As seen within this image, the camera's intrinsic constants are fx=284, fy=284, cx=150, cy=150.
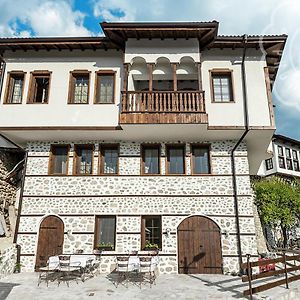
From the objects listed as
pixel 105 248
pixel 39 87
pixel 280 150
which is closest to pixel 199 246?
pixel 105 248

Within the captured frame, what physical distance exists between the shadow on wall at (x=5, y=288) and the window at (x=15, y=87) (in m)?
6.57

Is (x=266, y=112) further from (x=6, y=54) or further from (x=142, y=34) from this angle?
(x=6, y=54)

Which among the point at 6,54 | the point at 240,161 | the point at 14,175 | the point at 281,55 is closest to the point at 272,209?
the point at 240,161

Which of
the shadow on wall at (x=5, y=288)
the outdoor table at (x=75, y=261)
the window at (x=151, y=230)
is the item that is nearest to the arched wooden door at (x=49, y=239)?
the outdoor table at (x=75, y=261)

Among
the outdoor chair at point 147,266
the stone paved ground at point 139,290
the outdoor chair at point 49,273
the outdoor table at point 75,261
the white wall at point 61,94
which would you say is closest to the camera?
the stone paved ground at point 139,290

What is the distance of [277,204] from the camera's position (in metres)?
20.2

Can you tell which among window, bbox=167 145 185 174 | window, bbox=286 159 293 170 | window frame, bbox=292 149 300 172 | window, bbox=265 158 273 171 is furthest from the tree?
window, bbox=167 145 185 174

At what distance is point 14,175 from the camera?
13.6 meters

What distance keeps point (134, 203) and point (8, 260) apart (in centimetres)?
485

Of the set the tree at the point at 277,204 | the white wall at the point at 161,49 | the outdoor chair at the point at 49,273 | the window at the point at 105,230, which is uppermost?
the white wall at the point at 161,49

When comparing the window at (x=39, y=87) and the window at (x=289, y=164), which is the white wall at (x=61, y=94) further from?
the window at (x=289, y=164)

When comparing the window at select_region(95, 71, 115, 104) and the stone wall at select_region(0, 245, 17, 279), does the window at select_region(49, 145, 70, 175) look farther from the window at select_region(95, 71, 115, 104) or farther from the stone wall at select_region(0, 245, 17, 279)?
the stone wall at select_region(0, 245, 17, 279)

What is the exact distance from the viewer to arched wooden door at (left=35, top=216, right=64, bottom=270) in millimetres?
10633

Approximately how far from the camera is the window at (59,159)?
37.9 ft
